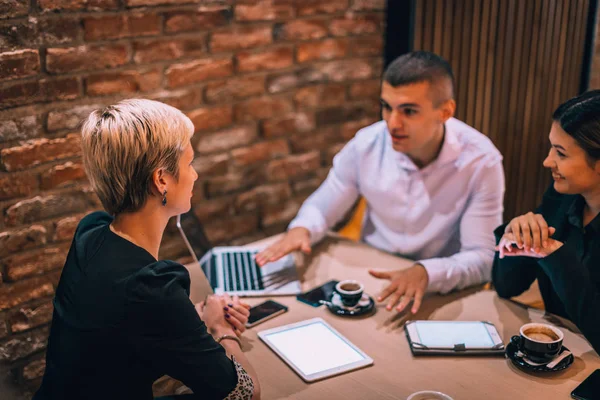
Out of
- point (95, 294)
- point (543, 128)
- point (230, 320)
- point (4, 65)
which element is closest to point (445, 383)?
point (230, 320)

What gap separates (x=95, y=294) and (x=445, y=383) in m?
0.78

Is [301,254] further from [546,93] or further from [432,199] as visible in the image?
[546,93]

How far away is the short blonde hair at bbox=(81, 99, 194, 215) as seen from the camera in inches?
51.5

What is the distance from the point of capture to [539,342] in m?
1.40

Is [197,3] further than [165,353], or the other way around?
[197,3]

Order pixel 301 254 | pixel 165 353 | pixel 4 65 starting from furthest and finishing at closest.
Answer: pixel 301 254
pixel 4 65
pixel 165 353

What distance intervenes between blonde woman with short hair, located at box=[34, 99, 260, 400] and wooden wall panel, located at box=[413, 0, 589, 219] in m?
1.62

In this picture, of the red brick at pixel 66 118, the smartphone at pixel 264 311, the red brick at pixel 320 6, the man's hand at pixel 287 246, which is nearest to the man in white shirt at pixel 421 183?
the man's hand at pixel 287 246

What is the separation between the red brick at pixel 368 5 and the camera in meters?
2.88

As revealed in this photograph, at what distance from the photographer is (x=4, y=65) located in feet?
6.33

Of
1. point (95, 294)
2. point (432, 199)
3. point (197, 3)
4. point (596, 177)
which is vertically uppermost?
point (197, 3)

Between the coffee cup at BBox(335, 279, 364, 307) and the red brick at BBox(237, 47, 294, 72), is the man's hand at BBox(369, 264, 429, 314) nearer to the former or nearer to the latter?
the coffee cup at BBox(335, 279, 364, 307)

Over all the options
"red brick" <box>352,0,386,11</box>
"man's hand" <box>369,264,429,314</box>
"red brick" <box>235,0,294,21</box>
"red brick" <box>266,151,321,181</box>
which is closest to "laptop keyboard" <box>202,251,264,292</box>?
"man's hand" <box>369,264,429,314</box>

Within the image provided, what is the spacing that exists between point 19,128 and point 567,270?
168 cm
